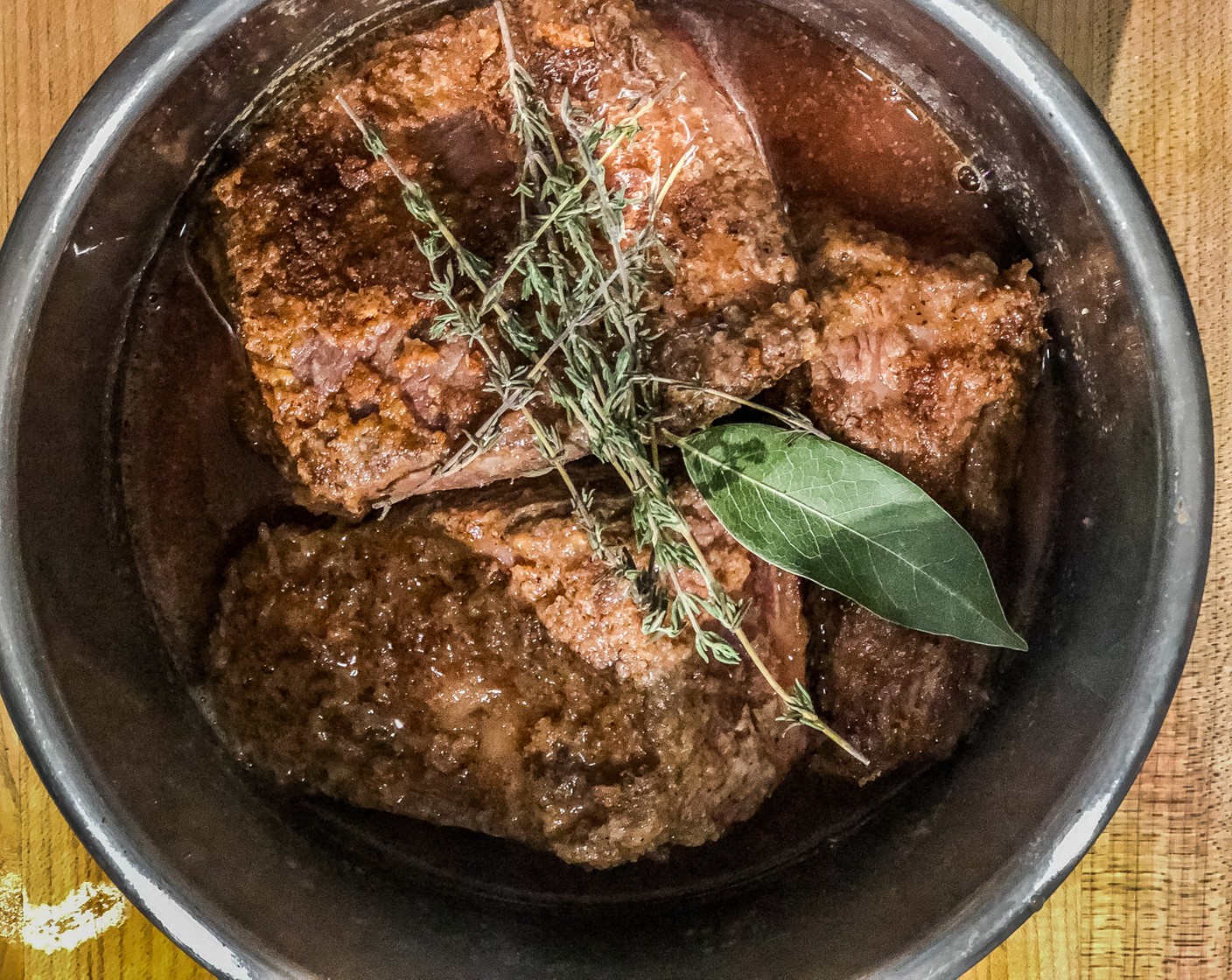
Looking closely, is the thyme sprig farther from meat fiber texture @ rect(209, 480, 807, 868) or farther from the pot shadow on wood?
the pot shadow on wood

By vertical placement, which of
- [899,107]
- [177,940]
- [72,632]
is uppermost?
[899,107]

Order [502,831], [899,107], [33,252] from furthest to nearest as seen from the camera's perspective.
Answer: [899,107] → [502,831] → [33,252]

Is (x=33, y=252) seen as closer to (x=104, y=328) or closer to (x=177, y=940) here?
(x=104, y=328)

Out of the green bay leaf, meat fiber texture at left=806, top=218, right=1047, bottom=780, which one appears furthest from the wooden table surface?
the green bay leaf

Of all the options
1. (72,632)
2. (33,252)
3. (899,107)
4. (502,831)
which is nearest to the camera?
(33,252)

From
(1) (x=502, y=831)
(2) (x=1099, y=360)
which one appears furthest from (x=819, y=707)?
(2) (x=1099, y=360)

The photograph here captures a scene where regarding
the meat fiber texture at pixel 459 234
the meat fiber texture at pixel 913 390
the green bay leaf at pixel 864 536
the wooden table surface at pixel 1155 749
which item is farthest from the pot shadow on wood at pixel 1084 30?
the green bay leaf at pixel 864 536
